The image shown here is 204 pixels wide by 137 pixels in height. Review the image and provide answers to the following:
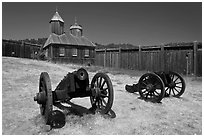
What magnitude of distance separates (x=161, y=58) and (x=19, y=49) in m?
18.2

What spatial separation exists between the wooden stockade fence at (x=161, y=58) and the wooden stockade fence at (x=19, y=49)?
12.1m

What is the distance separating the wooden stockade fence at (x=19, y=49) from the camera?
20.5 m

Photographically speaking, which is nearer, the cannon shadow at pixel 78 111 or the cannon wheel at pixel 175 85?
the cannon shadow at pixel 78 111

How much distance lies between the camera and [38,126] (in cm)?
377

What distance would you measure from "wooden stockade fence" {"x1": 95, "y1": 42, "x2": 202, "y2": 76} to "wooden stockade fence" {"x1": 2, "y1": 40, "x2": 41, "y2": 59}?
39.6ft

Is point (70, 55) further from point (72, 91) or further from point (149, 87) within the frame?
point (72, 91)

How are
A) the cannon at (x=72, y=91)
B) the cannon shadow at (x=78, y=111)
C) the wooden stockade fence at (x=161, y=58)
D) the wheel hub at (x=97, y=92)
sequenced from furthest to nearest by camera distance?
the wooden stockade fence at (x=161, y=58), the cannon shadow at (x=78, y=111), the wheel hub at (x=97, y=92), the cannon at (x=72, y=91)

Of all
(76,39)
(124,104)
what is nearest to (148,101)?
(124,104)

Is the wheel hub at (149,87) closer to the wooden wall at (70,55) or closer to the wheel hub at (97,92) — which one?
the wheel hub at (97,92)

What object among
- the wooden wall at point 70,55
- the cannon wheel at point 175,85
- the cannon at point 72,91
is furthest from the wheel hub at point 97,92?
the wooden wall at point 70,55

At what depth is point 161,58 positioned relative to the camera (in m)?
13.9

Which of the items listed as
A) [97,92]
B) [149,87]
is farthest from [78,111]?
[149,87]

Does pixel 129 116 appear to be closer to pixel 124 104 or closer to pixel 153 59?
pixel 124 104

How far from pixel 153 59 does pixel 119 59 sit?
394cm
